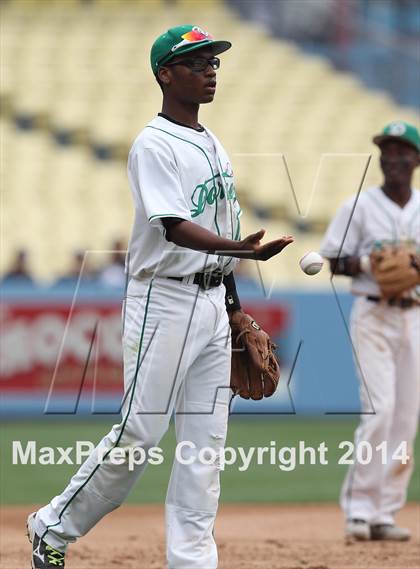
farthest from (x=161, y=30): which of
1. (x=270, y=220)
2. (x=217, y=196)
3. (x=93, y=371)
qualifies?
(x=217, y=196)

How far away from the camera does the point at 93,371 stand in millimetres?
11023

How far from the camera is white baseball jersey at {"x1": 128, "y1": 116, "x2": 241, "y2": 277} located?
441cm

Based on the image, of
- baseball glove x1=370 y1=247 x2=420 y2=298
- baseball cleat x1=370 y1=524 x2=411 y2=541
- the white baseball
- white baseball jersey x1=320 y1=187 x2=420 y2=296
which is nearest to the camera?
the white baseball

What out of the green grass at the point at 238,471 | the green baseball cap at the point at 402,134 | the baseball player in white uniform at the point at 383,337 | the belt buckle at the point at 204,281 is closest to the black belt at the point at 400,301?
the baseball player in white uniform at the point at 383,337

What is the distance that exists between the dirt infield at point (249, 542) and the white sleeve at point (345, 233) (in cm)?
164

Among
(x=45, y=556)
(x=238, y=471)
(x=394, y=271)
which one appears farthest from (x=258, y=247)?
(x=238, y=471)

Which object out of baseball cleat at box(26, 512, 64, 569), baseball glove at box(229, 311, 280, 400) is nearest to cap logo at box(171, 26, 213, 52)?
baseball glove at box(229, 311, 280, 400)

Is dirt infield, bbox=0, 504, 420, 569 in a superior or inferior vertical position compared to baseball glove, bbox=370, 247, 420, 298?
inferior

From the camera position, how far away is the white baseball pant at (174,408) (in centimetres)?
450

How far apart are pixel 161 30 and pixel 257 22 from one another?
1976 millimetres

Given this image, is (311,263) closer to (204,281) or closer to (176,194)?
(204,281)

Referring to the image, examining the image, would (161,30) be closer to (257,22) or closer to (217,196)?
(257,22)

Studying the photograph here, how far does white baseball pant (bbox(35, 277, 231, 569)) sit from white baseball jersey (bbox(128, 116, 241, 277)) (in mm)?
105

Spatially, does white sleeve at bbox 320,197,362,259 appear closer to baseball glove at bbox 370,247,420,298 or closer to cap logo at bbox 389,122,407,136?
baseball glove at bbox 370,247,420,298
